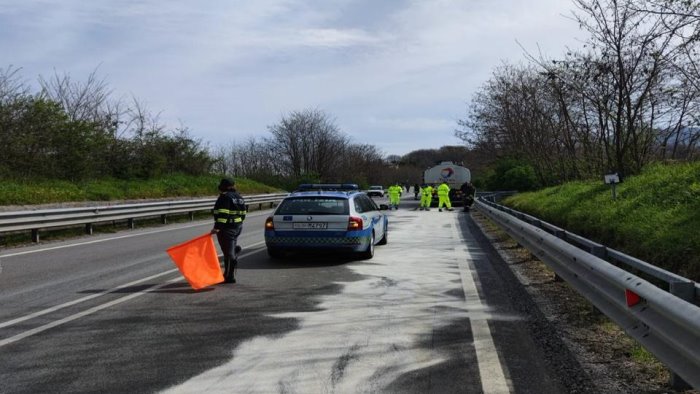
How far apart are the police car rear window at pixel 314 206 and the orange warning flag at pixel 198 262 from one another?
8.02 ft

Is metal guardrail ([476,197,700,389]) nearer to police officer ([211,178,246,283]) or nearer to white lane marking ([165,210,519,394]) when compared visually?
white lane marking ([165,210,519,394])

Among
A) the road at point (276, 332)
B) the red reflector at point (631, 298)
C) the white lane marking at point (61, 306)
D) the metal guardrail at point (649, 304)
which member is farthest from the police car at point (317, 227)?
the red reflector at point (631, 298)

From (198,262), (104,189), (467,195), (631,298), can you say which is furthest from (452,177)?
(631,298)

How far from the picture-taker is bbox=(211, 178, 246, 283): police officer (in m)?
8.51

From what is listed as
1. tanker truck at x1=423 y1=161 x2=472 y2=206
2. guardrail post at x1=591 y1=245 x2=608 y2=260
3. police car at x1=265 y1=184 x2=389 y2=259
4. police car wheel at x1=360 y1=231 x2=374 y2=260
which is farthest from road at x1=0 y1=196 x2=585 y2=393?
tanker truck at x1=423 y1=161 x2=472 y2=206

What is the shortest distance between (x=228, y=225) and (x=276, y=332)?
10.8 feet

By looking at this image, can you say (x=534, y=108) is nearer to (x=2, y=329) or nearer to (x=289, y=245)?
(x=289, y=245)

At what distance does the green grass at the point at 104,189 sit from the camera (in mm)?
19859

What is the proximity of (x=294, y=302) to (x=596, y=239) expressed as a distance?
259 inches

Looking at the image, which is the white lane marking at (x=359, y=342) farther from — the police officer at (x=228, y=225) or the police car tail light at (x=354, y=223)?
the police car tail light at (x=354, y=223)

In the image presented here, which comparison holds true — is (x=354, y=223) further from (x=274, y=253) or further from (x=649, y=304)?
(x=649, y=304)

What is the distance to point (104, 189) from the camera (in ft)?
83.5

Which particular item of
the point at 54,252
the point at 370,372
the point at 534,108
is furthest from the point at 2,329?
the point at 534,108

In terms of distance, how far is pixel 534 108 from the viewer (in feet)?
90.2
